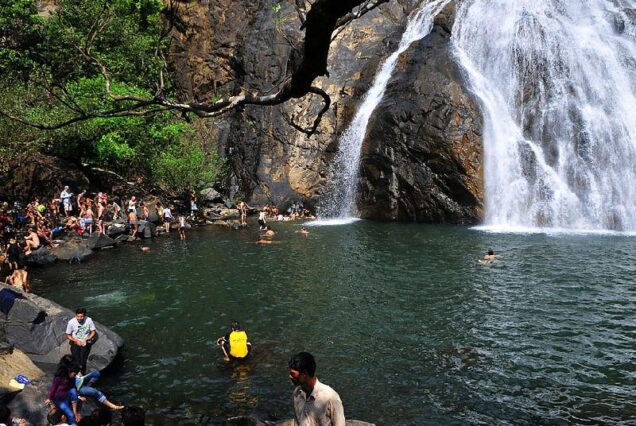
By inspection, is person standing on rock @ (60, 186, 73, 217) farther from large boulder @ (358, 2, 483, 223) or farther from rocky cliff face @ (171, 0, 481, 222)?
large boulder @ (358, 2, 483, 223)

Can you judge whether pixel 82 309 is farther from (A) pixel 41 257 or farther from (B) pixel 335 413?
(A) pixel 41 257

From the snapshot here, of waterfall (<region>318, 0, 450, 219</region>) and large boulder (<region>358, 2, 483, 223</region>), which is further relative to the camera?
waterfall (<region>318, 0, 450, 219</region>)

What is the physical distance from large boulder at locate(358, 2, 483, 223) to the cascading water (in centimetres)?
122

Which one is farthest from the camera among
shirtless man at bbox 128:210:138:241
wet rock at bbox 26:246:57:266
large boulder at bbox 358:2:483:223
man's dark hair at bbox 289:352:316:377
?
large boulder at bbox 358:2:483:223

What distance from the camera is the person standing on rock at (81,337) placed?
9.70 meters

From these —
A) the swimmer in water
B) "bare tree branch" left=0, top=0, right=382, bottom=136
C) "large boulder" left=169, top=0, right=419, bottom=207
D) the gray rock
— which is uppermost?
"large boulder" left=169, top=0, right=419, bottom=207

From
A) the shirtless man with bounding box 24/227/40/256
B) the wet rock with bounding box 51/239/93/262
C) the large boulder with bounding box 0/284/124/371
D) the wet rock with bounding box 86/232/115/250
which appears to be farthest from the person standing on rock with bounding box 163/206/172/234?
the large boulder with bounding box 0/284/124/371

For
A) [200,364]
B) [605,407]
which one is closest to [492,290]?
[605,407]

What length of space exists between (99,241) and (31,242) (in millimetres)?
3828

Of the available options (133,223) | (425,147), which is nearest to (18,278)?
(133,223)

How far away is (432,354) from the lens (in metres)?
10.6

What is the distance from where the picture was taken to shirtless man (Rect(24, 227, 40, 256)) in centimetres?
2172

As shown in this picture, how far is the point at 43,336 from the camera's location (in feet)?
36.4

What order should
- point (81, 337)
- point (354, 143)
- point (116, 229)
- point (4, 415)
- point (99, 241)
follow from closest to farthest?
point (4, 415) < point (81, 337) < point (99, 241) < point (116, 229) < point (354, 143)
